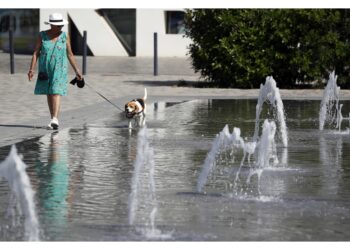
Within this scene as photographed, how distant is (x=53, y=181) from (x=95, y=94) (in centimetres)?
1121

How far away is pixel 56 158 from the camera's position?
457 inches

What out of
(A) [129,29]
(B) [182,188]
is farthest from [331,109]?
(A) [129,29]

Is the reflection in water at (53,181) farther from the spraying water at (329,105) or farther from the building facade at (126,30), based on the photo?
the building facade at (126,30)

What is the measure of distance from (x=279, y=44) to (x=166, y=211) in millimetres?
14929

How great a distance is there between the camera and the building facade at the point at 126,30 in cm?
3953

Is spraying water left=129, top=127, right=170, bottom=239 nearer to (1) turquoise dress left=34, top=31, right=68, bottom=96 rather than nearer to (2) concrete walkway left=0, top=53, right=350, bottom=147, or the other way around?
(2) concrete walkway left=0, top=53, right=350, bottom=147

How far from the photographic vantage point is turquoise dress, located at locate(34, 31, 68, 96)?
47.9 feet

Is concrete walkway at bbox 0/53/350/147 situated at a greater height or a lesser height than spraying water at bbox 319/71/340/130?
lesser

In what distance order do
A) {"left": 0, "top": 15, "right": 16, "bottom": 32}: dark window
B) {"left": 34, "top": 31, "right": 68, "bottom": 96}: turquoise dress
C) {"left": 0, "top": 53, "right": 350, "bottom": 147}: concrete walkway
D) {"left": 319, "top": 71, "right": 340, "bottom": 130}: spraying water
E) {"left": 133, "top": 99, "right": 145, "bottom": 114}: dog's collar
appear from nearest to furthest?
{"left": 34, "top": 31, "right": 68, "bottom": 96}: turquoise dress
{"left": 133, "top": 99, "right": 145, "bottom": 114}: dog's collar
{"left": 319, "top": 71, "right": 340, "bottom": 130}: spraying water
{"left": 0, "top": 53, "right": 350, "bottom": 147}: concrete walkway
{"left": 0, "top": 15, "right": 16, "bottom": 32}: dark window

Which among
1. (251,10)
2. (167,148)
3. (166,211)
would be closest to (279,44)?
(251,10)

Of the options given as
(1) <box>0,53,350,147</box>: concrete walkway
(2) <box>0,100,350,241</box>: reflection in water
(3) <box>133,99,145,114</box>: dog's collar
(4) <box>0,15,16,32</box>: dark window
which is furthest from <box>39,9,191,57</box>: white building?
(2) <box>0,100,350,241</box>: reflection in water

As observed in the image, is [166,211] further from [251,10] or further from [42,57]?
[251,10]

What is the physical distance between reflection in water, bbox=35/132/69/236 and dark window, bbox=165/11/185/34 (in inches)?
1066

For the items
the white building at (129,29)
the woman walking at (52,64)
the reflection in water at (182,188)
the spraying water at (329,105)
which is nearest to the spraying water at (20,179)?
the reflection in water at (182,188)
